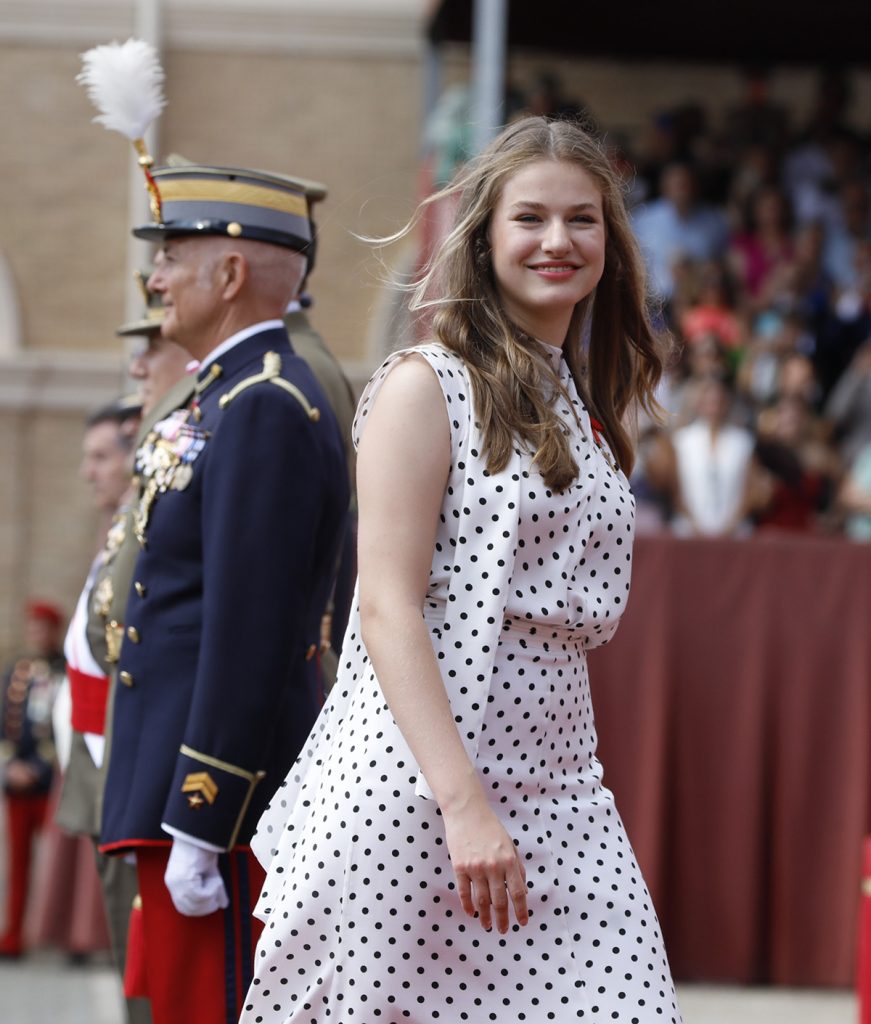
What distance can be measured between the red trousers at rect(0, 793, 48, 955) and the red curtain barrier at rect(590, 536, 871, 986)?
248 centimetres

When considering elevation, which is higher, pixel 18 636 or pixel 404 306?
pixel 404 306

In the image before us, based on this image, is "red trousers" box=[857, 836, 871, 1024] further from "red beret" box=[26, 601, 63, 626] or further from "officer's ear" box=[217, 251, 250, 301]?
"red beret" box=[26, 601, 63, 626]

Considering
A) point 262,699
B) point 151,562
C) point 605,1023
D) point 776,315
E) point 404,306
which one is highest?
point 776,315

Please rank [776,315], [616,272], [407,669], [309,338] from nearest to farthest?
[407,669] < [616,272] < [309,338] < [776,315]

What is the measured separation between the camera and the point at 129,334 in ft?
13.8

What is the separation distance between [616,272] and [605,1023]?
113 cm

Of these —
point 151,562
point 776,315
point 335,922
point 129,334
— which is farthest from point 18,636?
point 335,922

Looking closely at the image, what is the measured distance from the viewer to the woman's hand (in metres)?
2.28

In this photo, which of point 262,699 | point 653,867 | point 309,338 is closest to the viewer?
point 262,699

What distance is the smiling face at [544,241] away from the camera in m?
2.61

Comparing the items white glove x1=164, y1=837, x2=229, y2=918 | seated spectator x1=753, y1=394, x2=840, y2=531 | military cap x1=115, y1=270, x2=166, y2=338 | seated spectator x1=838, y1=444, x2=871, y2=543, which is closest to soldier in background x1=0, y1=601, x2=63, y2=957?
seated spectator x1=753, y1=394, x2=840, y2=531

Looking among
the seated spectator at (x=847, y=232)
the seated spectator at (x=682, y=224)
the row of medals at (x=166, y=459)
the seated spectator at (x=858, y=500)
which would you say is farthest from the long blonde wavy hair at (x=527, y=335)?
the seated spectator at (x=847, y=232)

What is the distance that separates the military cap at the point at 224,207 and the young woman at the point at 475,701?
37.5 inches

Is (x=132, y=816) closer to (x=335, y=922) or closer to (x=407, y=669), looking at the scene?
(x=335, y=922)
